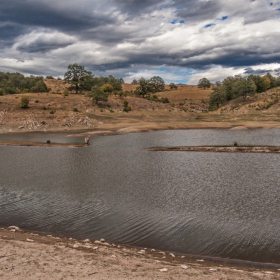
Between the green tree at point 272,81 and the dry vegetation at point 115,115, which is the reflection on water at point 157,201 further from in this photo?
the green tree at point 272,81

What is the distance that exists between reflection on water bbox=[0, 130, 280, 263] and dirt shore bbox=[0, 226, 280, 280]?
4.84 ft

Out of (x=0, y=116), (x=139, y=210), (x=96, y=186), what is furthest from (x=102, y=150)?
(x=0, y=116)

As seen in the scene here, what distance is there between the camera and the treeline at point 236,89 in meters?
116

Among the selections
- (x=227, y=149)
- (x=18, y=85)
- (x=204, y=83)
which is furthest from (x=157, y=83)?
(x=227, y=149)

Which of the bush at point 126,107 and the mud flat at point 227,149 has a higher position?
the bush at point 126,107

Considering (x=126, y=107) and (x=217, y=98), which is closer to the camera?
(x=126, y=107)

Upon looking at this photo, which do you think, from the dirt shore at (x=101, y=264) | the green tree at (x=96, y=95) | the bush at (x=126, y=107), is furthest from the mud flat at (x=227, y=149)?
the green tree at (x=96, y=95)

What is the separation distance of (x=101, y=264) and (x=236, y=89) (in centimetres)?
A: 11851

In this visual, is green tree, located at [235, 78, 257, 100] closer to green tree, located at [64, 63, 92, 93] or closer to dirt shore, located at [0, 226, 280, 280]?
green tree, located at [64, 63, 92, 93]

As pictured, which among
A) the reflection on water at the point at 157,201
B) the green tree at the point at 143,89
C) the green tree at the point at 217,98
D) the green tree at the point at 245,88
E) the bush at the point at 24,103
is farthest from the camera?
the green tree at the point at 143,89

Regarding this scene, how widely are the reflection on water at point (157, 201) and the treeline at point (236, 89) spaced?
282 feet

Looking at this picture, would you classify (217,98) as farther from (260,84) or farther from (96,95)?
(96,95)

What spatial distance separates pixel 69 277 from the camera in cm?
930

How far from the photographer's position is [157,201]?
2014cm
